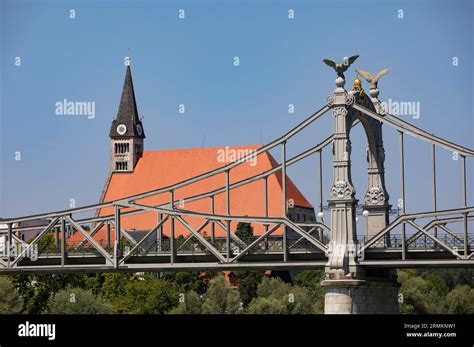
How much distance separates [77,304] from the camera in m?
106

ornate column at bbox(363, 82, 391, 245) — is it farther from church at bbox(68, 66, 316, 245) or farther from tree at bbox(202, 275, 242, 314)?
church at bbox(68, 66, 316, 245)

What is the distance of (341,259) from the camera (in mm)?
73312

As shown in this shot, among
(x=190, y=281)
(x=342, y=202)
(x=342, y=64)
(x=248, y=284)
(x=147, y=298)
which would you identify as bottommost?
(x=147, y=298)

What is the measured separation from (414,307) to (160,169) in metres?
87.9

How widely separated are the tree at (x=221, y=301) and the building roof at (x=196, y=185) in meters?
45.6

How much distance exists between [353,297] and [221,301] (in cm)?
3936

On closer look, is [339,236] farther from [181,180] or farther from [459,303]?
[181,180]

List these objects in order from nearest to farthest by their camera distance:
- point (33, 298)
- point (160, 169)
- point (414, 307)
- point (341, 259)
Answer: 1. point (341, 259)
2. point (414, 307)
3. point (33, 298)
4. point (160, 169)

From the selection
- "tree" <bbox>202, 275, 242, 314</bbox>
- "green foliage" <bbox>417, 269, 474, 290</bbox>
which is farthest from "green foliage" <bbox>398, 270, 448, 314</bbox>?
"green foliage" <bbox>417, 269, 474, 290</bbox>

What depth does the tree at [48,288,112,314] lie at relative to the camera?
10556 centimetres

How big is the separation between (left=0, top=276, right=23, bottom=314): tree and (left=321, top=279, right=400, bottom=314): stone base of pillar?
3855 cm

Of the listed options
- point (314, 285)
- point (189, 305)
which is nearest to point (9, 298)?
point (189, 305)
